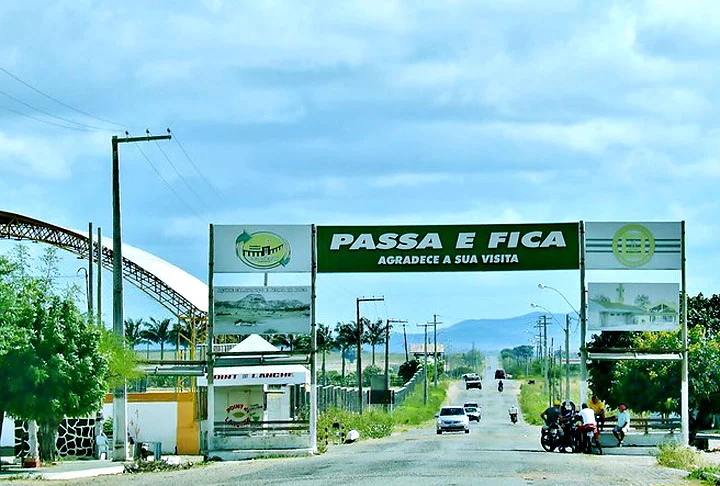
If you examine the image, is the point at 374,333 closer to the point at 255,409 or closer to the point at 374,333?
the point at 374,333

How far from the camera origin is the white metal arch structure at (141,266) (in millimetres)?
63719

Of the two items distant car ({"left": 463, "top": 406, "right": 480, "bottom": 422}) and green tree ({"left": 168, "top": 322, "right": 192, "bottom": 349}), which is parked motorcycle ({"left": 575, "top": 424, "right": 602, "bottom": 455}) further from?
distant car ({"left": 463, "top": 406, "right": 480, "bottom": 422})

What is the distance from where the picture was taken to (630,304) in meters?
38.2

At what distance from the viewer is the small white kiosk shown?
37.5m

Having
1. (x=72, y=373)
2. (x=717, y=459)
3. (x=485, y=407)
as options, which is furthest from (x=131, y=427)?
(x=485, y=407)

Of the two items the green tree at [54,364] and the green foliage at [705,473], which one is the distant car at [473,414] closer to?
the green tree at [54,364]

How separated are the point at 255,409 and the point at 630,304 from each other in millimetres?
18655

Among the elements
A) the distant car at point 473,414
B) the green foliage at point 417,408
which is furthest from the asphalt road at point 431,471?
the distant car at point 473,414

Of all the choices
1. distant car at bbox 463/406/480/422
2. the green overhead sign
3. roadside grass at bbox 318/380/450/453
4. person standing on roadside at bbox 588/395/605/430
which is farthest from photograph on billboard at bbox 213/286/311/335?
distant car at bbox 463/406/480/422

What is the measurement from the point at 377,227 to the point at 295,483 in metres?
14.8

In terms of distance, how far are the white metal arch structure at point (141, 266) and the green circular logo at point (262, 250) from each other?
27.2 m

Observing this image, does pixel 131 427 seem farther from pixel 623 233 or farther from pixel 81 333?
pixel 623 233

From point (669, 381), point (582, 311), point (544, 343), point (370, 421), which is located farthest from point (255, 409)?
point (544, 343)

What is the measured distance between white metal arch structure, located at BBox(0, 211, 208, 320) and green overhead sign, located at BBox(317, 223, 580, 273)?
27648 mm
